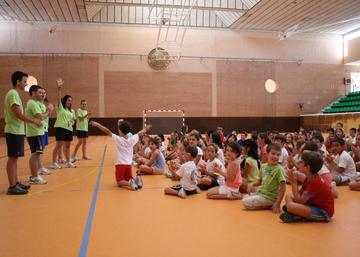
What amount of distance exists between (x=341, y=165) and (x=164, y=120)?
1559cm

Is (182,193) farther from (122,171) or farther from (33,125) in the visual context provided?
(33,125)

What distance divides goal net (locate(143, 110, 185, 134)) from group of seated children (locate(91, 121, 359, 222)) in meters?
12.8

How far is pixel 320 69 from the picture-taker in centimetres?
2366

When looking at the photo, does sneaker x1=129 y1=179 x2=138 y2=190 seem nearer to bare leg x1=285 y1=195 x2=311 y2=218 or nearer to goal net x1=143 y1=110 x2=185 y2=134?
bare leg x1=285 y1=195 x2=311 y2=218

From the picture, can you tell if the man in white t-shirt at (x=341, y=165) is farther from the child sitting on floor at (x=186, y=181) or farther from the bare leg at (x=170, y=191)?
the bare leg at (x=170, y=191)

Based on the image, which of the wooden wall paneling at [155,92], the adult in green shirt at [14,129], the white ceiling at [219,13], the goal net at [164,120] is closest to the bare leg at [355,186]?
the adult in green shirt at [14,129]

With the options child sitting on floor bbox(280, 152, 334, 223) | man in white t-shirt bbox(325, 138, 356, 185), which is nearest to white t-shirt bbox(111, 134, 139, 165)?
child sitting on floor bbox(280, 152, 334, 223)

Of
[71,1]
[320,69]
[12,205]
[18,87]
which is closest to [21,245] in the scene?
[12,205]

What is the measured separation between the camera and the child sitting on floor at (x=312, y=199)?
3.97 m

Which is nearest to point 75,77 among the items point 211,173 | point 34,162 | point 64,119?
point 64,119

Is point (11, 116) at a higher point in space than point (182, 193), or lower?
higher

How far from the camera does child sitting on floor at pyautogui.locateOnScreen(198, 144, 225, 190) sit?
19.6ft

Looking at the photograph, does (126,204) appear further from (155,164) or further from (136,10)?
(136,10)

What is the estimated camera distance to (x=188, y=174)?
5.54 m
